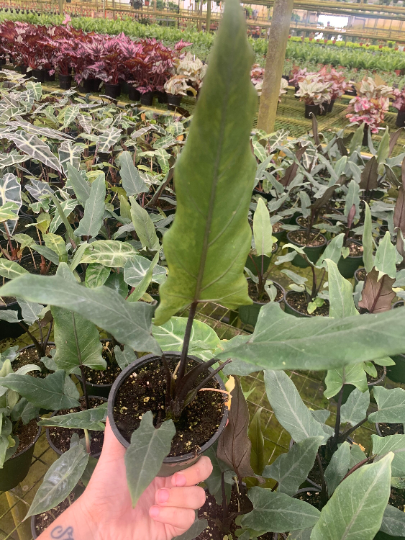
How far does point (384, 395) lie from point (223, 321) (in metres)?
0.87

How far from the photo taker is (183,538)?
785 millimetres

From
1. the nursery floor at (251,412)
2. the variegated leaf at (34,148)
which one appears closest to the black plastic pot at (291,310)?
the nursery floor at (251,412)

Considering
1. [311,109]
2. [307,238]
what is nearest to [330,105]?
[311,109]

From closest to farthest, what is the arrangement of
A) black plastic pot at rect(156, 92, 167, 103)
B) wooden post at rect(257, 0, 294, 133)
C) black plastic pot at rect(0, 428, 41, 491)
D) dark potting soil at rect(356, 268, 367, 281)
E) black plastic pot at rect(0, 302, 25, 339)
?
black plastic pot at rect(0, 428, 41, 491) → black plastic pot at rect(0, 302, 25, 339) → dark potting soil at rect(356, 268, 367, 281) → wooden post at rect(257, 0, 294, 133) → black plastic pot at rect(156, 92, 167, 103)

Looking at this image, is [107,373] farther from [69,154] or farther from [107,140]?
[107,140]

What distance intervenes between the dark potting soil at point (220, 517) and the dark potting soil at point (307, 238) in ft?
4.59

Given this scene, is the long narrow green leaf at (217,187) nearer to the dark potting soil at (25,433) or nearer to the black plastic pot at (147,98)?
the dark potting soil at (25,433)

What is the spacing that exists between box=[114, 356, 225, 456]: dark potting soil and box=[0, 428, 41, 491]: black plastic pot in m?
0.54

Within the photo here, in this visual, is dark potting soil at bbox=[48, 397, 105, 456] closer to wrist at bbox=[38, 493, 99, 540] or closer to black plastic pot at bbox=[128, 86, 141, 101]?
wrist at bbox=[38, 493, 99, 540]

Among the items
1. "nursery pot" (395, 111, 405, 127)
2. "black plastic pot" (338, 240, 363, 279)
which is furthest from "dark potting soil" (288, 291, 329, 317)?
"nursery pot" (395, 111, 405, 127)

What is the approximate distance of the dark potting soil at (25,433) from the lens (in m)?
1.08

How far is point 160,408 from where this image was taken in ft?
2.20

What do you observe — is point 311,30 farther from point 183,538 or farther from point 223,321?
point 183,538

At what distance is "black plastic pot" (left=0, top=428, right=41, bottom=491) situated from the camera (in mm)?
1003
